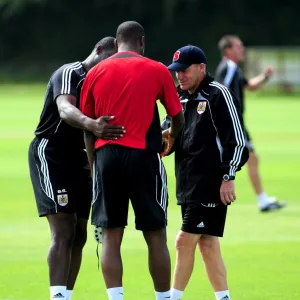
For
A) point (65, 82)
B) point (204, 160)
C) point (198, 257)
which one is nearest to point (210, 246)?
point (204, 160)

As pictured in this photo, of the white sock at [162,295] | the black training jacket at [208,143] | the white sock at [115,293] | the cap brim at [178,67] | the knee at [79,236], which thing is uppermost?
the cap brim at [178,67]

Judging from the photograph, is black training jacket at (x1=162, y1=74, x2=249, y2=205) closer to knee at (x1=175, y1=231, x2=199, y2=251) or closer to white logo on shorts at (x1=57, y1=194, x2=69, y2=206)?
knee at (x1=175, y1=231, x2=199, y2=251)

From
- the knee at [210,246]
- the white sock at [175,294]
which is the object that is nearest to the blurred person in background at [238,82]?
the knee at [210,246]

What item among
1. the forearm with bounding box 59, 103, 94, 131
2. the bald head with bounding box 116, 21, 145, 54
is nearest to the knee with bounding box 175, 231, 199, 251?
the forearm with bounding box 59, 103, 94, 131

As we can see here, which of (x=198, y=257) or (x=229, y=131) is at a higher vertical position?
(x=229, y=131)

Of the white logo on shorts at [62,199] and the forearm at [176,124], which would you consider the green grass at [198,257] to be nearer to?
the white logo on shorts at [62,199]

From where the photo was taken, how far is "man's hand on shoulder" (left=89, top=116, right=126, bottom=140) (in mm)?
7254

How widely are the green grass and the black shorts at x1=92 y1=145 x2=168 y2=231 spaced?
1667mm

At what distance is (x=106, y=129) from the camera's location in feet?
23.8

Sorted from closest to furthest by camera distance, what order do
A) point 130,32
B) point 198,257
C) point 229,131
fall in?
1. point 130,32
2. point 229,131
3. point 198,257

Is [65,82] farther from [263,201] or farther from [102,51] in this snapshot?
[263,201]

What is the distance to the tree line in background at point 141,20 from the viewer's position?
76.0 meters

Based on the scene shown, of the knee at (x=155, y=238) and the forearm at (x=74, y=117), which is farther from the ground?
the forearm at (x=74, y=117)

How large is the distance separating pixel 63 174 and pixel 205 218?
124 centimetres
